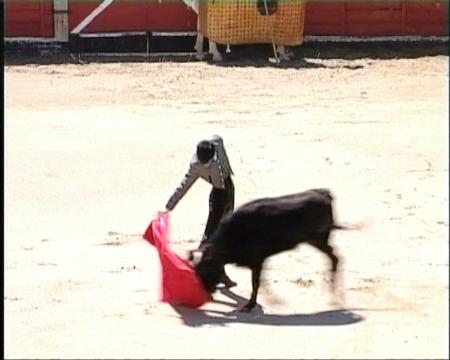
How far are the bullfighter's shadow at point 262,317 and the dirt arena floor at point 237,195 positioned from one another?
2 cm

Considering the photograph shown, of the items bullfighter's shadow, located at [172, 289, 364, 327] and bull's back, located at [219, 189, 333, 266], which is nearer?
bullfighter's shadow, located at [172, 289, 364, 327]

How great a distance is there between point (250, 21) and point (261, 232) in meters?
12.1

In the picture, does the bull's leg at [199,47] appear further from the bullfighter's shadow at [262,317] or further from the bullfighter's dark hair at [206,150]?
the bullfighter's shadow at [262,317]

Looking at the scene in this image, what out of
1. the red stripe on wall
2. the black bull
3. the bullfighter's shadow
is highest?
the red stripe on wall

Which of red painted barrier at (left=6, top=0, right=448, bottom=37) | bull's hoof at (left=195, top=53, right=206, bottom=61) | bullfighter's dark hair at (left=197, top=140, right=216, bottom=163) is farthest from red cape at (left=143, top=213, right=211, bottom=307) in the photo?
red painted barrier at (left=6, top=0, right=448, bottom=37)

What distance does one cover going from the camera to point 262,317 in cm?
629

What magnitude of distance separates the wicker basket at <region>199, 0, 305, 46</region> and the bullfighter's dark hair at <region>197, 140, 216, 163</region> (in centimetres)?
1132

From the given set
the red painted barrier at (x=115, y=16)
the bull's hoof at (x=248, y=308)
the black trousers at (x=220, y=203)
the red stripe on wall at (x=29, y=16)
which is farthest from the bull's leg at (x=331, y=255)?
the red stripe on wall at (x=29, y=16)

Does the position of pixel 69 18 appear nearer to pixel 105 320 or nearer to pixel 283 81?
pixel 283 81

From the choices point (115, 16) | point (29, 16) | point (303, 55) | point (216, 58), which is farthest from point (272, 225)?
point (29, 16)

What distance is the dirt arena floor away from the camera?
595 cm

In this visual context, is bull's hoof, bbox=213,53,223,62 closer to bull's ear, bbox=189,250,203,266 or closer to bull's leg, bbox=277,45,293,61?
bull's leg, bbox=277,45,293,61

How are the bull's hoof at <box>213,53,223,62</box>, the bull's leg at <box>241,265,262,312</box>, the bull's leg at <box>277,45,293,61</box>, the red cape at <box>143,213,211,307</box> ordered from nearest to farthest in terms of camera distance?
the bull's leg at <box>241,265,262,312</box> → the red cape at <box>143,213,211,307</box> → the bull's hoof at <box>213,53,223,62</box> → the bull's leg at <box>277,45,293,61</box>

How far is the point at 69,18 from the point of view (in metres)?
18.8
